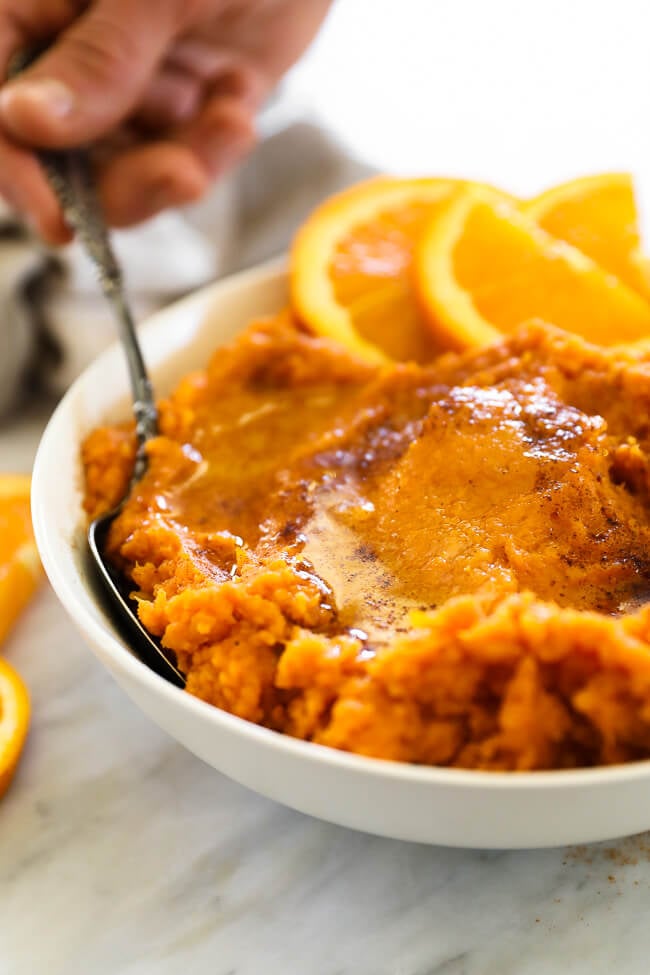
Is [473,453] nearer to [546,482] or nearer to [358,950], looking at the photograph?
[546,482]

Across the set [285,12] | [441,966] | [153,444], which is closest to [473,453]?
[153,444]

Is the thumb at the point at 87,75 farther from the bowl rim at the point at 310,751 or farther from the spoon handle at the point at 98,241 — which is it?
the bowl rim at the point at 310,751

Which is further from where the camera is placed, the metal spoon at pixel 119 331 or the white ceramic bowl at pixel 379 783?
the metal spoon at pixel 119 331

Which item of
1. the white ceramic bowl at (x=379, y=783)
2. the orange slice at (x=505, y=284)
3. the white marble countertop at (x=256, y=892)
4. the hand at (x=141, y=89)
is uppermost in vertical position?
the hand at (x=141, y=89)

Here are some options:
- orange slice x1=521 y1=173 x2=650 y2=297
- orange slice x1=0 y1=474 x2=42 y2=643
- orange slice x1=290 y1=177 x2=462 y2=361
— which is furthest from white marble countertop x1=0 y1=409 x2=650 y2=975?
orange slice x1=521 y1=173 x2=650 y2=297

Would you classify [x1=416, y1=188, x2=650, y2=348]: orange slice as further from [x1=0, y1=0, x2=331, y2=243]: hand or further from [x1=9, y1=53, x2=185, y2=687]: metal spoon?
[x1=0, y1=0, x2=331, y2=243]: hand

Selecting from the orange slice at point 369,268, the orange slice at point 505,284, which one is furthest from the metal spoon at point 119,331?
the orange slice at point 505,284
